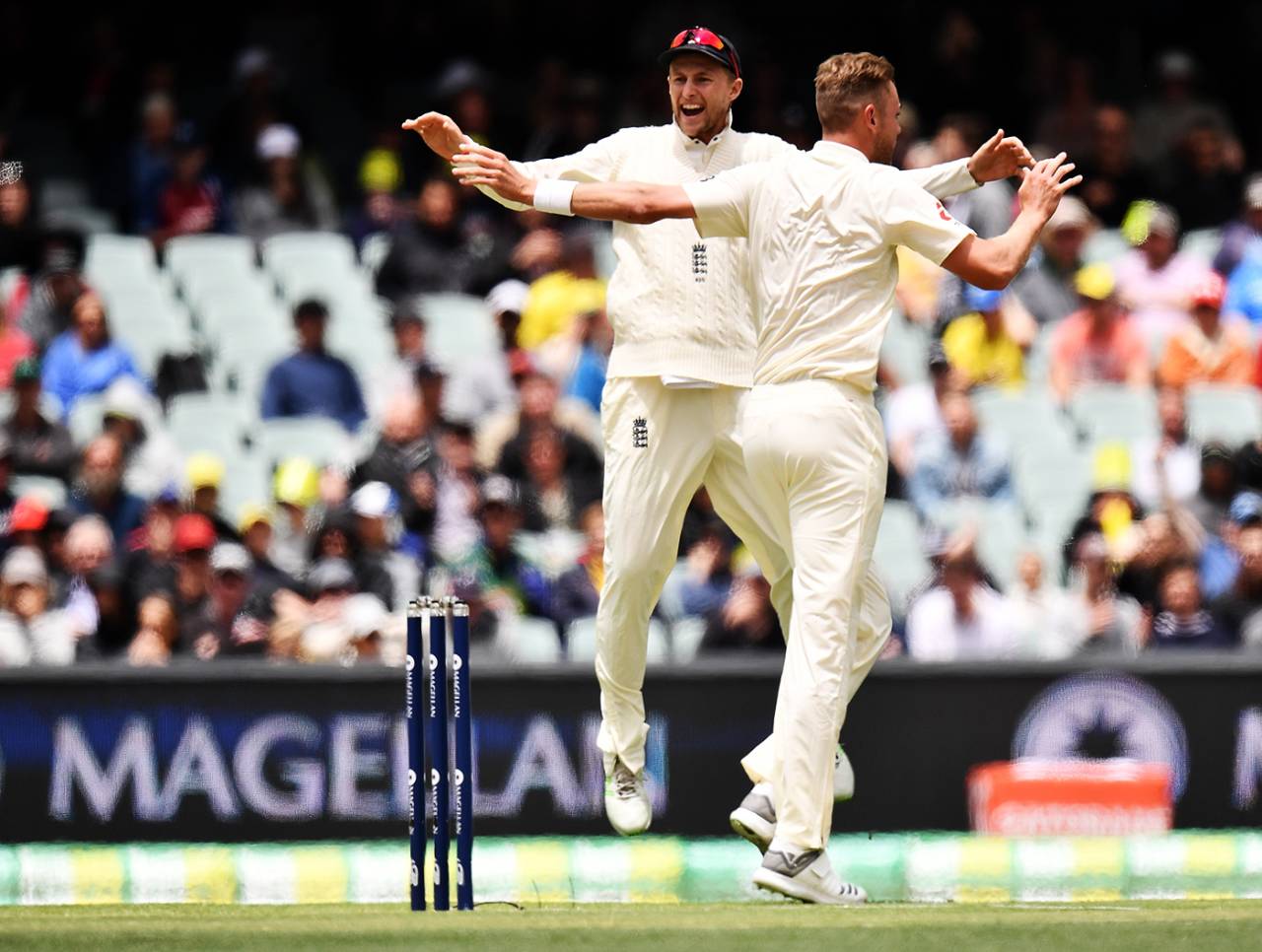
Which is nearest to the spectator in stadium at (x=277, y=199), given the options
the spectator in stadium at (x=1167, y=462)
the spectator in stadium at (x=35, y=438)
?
the spectator in stadium at (x=35, y=438)

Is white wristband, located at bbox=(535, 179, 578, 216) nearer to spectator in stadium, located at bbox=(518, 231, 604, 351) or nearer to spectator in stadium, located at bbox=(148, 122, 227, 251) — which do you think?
spectator in stadium, located at bbox=(518, 231, 604, 351)

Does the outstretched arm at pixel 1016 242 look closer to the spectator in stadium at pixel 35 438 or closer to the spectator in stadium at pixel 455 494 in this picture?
the spectator in stadium at pixel 455 494

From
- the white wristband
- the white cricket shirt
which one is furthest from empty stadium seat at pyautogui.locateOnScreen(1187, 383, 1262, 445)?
the white wristband

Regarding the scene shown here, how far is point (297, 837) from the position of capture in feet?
28.2

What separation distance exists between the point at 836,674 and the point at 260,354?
677 centimetres

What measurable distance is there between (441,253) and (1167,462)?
421cm

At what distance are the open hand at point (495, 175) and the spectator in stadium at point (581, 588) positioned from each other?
366 centimetres

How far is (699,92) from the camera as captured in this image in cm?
710

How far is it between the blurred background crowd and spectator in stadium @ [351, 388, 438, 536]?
0.06 feet

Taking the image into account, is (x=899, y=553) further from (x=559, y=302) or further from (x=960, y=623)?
(x=559, y=302)

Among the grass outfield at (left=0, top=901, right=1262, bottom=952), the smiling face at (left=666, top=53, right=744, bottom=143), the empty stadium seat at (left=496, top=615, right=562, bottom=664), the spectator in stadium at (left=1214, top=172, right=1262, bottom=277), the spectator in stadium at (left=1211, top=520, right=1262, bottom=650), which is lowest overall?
the grass outfield at (left=0, top=901, right=1262, bottom=952)

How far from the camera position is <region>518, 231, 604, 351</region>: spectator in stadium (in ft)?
40.5

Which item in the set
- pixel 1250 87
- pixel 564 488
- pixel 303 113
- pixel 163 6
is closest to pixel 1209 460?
pixel 564 488

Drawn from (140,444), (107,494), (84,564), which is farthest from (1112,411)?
(84,564)
